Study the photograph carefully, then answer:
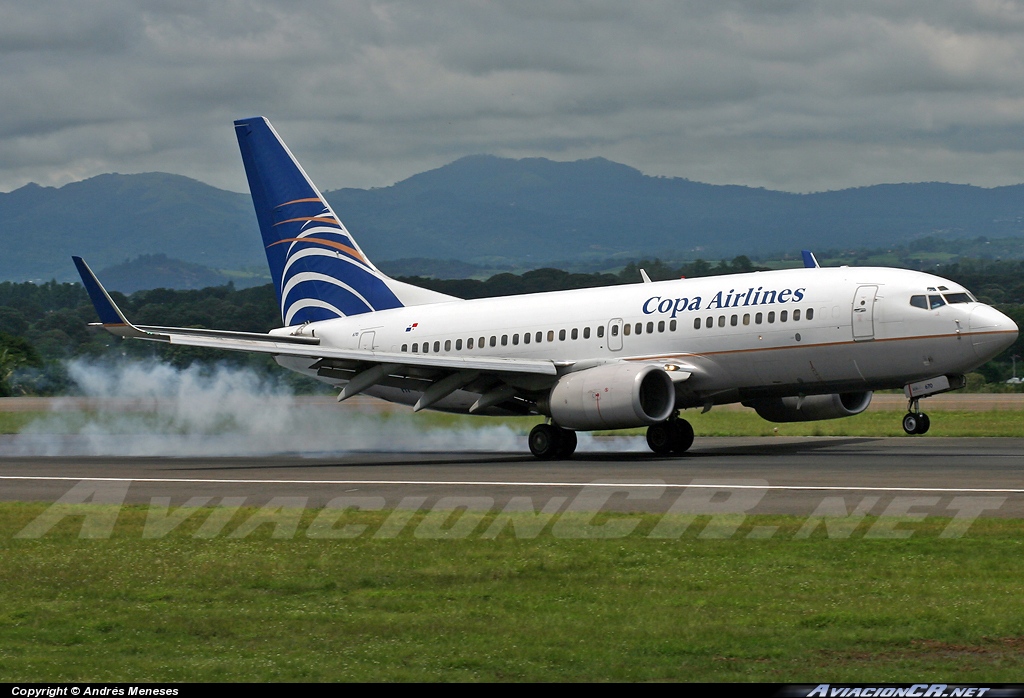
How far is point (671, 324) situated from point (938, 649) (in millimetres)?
22711

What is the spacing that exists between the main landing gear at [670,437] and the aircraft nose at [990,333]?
7715mm

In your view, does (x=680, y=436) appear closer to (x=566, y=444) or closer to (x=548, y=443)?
(x=566, y=444)

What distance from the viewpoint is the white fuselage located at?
31188mm

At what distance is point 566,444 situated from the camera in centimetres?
3438

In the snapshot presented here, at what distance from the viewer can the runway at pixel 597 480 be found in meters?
21.5

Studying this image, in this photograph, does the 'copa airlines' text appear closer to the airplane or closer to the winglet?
the airplane

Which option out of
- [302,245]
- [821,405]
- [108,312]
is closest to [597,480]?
[821,405]

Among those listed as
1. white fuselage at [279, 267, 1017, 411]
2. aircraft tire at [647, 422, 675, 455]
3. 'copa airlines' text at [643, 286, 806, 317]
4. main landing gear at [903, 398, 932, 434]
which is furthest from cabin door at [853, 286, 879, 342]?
aircraft tire at [647, 422, 675, 455]

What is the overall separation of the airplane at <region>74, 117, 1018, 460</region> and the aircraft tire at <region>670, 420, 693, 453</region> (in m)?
0.04

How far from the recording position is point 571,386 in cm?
3281

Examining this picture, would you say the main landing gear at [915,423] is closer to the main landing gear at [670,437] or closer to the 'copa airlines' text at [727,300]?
the 'copa airlines' text at [727,300]

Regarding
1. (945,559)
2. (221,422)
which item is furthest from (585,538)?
(221,422)

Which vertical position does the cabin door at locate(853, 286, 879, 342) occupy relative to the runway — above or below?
above

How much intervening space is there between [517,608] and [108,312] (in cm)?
2226
